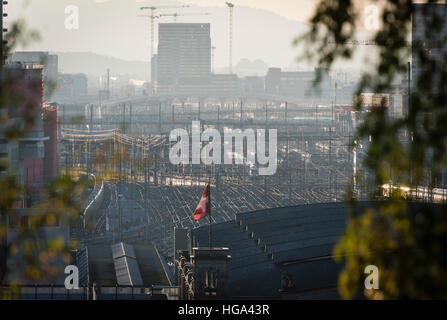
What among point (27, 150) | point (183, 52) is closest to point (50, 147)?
point (27, 150)

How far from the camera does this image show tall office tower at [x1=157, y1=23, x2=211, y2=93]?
12950cm

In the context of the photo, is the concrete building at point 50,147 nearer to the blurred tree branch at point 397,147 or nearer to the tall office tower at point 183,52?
the blurred tree branch at point 397,147

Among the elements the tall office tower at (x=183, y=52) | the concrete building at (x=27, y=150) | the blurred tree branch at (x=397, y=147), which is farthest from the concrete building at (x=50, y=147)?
the tall office tower at (x=183, y=52)

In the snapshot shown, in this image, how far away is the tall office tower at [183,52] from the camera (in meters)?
130

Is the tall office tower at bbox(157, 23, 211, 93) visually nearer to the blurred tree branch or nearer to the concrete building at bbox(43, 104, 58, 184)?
the concrete building at bbox(43, 104, 58, 184)

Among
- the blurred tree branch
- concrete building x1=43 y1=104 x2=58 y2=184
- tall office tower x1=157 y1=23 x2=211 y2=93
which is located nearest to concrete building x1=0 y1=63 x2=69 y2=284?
concrete building x1=43 y1=104 x2=58 y2=184

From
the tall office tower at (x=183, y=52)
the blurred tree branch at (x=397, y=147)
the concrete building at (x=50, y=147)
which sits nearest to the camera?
the blurred tree branch at (x=397, y=147)

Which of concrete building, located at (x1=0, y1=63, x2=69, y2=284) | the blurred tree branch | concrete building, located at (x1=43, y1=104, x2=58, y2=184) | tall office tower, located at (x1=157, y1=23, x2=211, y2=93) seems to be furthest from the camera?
tall office tower, located at (x1=157, y1=23, x2=211, y2=93)

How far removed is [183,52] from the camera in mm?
131500

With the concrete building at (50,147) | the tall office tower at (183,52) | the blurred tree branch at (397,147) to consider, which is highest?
the tall office tower at (183,52)

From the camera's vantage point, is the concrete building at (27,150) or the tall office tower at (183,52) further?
the tall office tower at (183,52)
